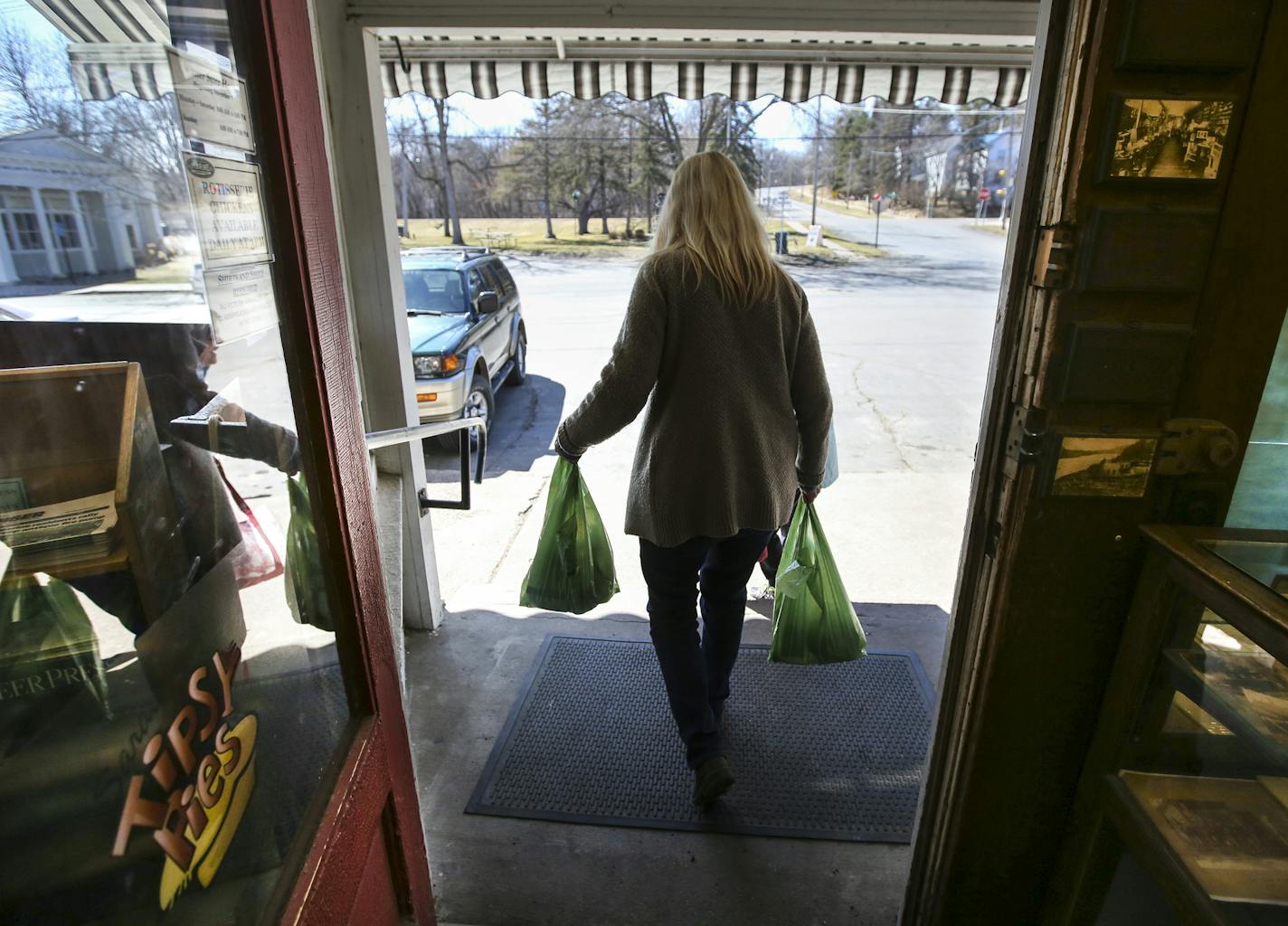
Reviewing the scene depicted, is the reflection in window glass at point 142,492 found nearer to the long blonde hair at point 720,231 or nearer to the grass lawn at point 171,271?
the grass lawn at point 171,271

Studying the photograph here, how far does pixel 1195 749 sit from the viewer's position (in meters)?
1.28

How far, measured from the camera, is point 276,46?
1.09 metres

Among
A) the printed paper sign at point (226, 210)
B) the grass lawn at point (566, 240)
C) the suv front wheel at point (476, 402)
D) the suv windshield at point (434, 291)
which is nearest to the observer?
the printed paper sign at point (226, 210)

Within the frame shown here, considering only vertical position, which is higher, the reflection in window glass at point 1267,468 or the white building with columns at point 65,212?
the white building with columns at point 65,212

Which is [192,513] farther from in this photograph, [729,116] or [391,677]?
[729,116]

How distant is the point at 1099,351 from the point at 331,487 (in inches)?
51.6

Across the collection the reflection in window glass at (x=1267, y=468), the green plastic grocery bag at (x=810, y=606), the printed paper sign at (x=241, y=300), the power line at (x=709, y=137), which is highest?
the power line at (x=709, y=137)

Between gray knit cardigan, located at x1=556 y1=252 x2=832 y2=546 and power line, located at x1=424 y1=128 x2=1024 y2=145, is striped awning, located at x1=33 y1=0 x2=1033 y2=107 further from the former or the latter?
power line, located at x1=424 y1=128 x2=1024 y2=145

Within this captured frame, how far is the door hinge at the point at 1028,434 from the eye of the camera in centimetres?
125

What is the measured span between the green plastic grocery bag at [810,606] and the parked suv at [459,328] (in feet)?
11.9

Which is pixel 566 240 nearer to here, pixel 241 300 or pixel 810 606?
pixel 810 606

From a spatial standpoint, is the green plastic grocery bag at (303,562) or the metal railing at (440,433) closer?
the green plastic grocery bag at (303,562)

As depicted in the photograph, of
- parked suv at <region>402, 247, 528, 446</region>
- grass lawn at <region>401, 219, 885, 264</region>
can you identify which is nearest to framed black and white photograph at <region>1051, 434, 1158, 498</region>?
parked suv at <region>402, 247, 528, 446</region>

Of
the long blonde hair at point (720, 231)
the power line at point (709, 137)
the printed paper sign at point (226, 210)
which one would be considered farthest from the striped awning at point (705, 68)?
the power line at point (709, 137)
